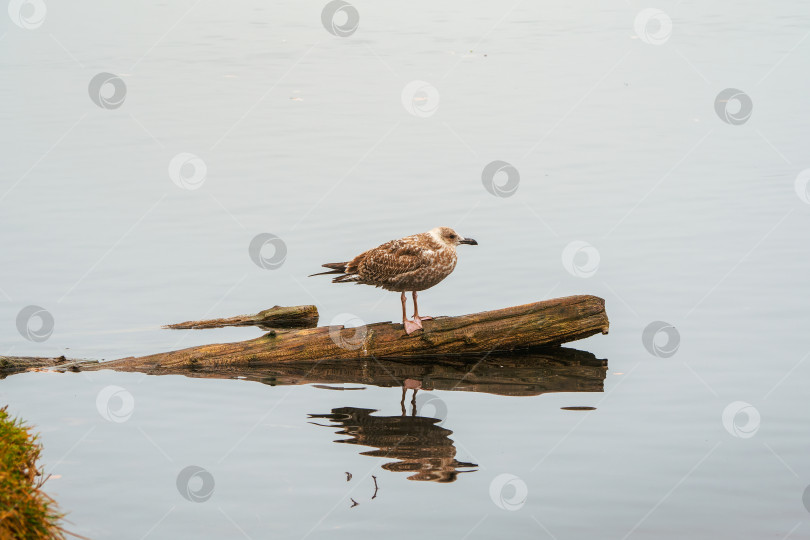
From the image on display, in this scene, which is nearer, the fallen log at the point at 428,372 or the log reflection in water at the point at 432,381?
the log reflection in water at the point at 432,381

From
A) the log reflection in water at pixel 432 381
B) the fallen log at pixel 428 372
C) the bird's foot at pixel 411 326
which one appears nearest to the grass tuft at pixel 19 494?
the log reflection in water at pixel 432 381

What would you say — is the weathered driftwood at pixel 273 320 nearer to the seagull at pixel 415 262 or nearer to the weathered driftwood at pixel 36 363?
the seagull at pixel 415 262

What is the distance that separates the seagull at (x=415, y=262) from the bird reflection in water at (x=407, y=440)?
1.50 meters

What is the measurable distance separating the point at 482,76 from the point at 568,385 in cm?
2385

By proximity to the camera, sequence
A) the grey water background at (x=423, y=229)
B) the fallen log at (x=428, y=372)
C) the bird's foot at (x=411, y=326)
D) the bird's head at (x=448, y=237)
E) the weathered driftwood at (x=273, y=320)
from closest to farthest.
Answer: the grey water background at (x=423, y=229)
the fallen log at (x=428, y=372)
the bird's foot at (x=411, y=326)
the bird's head at (x=448, y=237)
the weathered driftwood at (x=273, y=320)

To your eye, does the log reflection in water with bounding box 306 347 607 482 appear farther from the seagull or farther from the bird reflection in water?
the seagull

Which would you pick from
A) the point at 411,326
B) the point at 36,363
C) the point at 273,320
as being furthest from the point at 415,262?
the point at 36,363

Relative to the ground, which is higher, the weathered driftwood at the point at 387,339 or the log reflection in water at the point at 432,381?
the weathered driftwood at the point at 387,339

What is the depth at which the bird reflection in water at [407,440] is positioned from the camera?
37.2ft

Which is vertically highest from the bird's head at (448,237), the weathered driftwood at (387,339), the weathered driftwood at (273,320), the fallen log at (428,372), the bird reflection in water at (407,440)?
the bird's head at (448,237)

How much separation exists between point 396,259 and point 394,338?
98 centimetres

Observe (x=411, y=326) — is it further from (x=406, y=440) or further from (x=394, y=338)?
(x=406, y=440)

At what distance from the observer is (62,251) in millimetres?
19922

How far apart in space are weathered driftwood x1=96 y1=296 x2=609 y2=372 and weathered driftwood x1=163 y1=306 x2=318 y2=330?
104 centimetres
